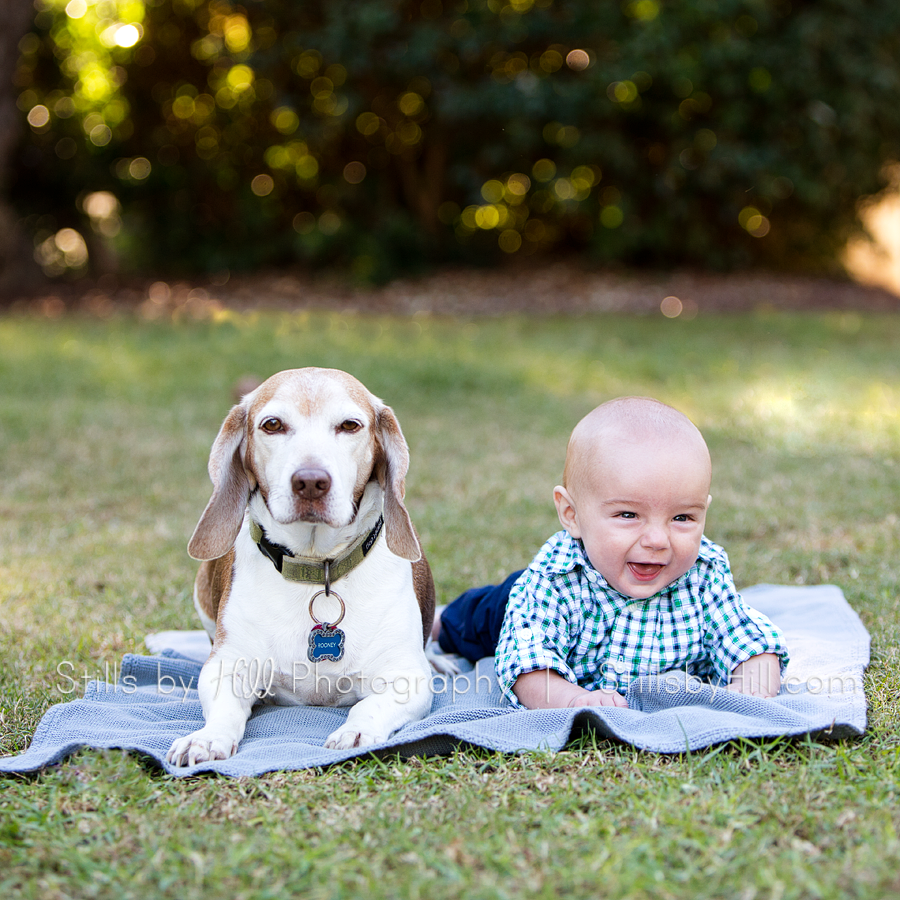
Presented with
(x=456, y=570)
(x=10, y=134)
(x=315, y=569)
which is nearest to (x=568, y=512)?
(x=315, y=569)

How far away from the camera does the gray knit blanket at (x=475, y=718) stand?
2896 millimetres

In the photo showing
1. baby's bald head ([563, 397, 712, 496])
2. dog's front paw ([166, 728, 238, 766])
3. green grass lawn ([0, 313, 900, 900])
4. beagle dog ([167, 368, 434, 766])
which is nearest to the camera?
green grass lawn ([0, 313, 900, 900])

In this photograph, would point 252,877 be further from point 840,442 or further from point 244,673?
point 840,442

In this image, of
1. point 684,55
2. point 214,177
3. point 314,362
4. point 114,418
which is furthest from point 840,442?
point 214,177

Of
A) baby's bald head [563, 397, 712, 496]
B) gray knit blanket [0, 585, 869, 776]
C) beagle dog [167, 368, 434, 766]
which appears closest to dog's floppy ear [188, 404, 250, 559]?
beagle dog [167, 368, 434, 766]

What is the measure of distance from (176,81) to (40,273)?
12.7ft

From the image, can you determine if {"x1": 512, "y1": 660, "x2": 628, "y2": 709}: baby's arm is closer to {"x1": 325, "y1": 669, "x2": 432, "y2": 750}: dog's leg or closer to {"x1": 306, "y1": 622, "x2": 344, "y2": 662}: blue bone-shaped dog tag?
{"x1": 325, "y1": 669, "x2": 432, "y2": 750}: dog's leg

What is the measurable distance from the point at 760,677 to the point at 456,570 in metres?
1.96

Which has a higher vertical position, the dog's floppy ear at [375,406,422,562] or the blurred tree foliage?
the blurred tree foliage

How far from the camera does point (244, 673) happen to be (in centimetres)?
324

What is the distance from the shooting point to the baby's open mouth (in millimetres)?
3316

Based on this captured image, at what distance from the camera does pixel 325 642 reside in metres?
3.23

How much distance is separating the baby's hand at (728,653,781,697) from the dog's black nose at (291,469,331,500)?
1473 mm

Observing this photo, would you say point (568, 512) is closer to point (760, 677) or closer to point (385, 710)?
point (760, 677)
